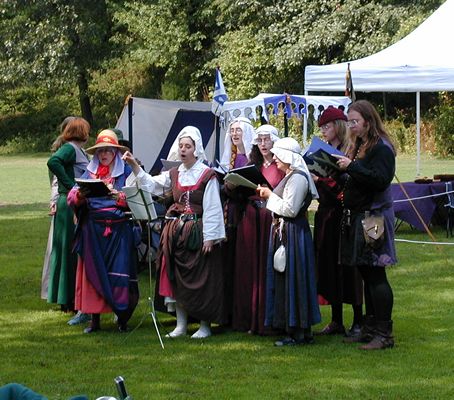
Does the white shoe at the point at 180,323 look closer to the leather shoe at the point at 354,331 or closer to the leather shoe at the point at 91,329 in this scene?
the leather shoe at the point at 91,329

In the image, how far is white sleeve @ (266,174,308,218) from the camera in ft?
24.6

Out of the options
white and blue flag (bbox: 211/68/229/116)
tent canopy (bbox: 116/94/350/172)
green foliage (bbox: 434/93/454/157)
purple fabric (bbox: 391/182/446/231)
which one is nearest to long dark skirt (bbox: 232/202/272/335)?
white and blue flag (bbox: 211/68/229/116)

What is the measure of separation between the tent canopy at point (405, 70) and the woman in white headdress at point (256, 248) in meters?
5.76

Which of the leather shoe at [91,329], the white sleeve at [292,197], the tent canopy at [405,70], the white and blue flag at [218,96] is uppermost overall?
the tent canopy at [405,70]

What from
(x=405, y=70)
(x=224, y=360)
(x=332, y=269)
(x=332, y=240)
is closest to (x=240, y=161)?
(x=332, y=240)

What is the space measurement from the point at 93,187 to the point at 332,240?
1.86 meters

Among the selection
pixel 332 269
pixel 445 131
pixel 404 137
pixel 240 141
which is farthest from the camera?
pixel 404 137

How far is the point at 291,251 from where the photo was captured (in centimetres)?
750

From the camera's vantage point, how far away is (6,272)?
38.4ft

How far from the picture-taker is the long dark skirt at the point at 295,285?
7480mm

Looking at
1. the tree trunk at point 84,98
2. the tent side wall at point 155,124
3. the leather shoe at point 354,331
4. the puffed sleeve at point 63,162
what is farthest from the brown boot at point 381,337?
the tree trunk at point 84,98

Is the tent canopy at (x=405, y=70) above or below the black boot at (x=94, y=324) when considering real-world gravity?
above

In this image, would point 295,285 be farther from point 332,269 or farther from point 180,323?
point 180,323

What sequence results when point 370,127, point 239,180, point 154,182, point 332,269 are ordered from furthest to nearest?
point 154,182, point 332,269, point 239,180, point 370,127
